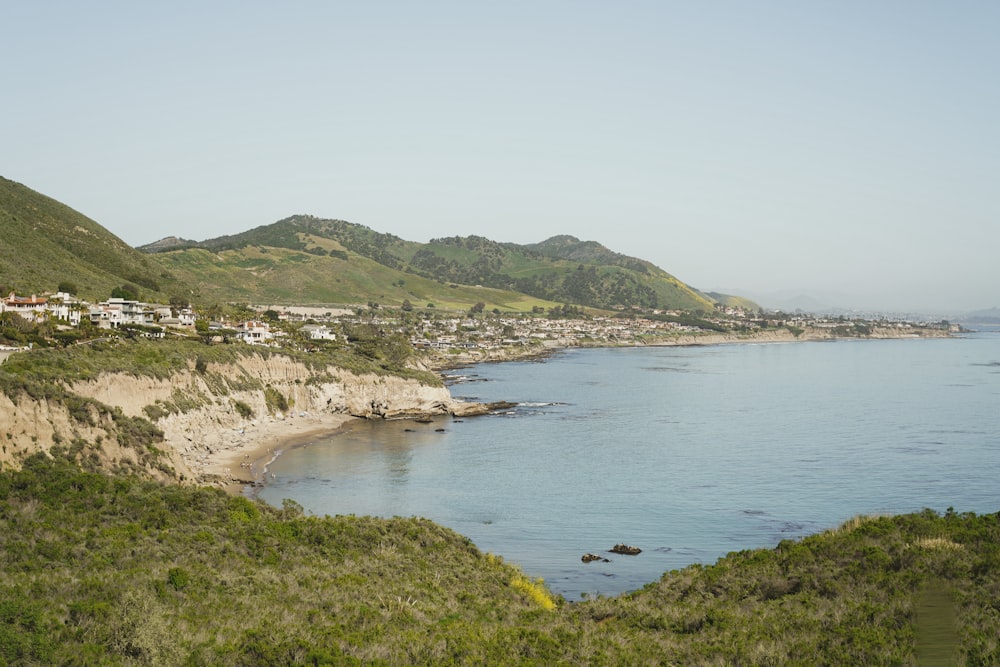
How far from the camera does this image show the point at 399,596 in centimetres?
2075

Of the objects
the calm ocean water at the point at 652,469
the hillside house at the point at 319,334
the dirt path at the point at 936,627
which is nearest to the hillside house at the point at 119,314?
the hillside house at the point at 319,334

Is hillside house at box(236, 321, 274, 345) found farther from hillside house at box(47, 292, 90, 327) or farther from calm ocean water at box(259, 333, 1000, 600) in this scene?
calm ocean water at box(259, 333, 1000, 600)

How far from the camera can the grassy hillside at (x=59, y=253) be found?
90.1 meters

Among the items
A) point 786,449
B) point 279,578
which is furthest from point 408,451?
point 279,578

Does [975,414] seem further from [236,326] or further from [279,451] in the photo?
[236,326]

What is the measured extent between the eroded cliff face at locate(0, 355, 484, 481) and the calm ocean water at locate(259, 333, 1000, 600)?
4.69 metres

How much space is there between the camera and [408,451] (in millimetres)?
59156

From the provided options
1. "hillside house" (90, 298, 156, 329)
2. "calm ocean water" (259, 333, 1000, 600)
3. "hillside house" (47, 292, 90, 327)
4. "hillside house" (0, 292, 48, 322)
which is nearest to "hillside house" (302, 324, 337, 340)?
"calm ocean water" (259, 333, 1000, 600)

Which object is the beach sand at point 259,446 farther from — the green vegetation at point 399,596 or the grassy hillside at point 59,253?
the grassy hillside at point 59,253

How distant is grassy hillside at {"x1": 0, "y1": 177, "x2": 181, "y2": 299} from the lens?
90.1 m

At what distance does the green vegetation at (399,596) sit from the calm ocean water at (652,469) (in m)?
8.58

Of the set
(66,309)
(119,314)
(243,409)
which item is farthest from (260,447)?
(119,314)

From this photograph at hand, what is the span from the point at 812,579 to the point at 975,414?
68007 mm

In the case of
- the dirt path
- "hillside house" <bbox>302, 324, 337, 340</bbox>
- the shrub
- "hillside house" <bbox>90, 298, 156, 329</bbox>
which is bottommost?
the shrub
